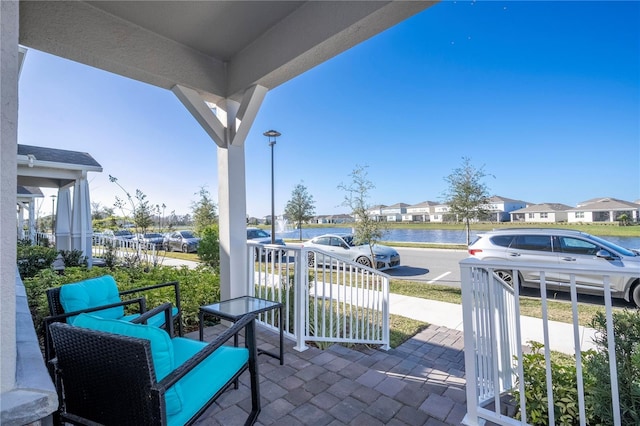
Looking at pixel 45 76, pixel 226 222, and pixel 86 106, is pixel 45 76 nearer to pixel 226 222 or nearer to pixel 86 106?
pixel 86 106

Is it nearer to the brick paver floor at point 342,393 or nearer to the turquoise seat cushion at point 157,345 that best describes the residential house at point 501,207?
the brick paver floor at point 342,393

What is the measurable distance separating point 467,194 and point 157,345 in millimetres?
10360

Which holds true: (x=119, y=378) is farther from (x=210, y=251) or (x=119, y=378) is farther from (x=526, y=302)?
(x=526, y=302)

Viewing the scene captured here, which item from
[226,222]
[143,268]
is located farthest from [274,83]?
[143,268]

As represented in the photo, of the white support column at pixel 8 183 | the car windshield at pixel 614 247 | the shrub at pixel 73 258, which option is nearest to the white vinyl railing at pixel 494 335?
the white support column at pixel 8 183

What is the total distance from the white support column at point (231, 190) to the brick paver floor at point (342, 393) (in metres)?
0.86

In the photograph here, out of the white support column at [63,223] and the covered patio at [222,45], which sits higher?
the covered patio at [222,45]

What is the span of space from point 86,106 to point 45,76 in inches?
47.8

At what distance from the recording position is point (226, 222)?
3.30 metres

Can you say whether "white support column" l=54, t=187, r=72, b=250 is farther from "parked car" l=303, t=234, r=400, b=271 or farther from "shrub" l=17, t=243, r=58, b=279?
"parked car" l=303, t=234, r=400, b=271

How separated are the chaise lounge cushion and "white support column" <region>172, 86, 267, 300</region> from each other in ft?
2.44

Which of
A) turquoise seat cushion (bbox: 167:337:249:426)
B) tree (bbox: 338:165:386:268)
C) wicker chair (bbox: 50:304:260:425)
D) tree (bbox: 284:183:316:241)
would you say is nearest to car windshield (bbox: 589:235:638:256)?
tree (bbox: 338:165:386:268)

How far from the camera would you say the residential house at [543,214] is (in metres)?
8.12

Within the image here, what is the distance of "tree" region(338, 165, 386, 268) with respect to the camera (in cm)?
830
